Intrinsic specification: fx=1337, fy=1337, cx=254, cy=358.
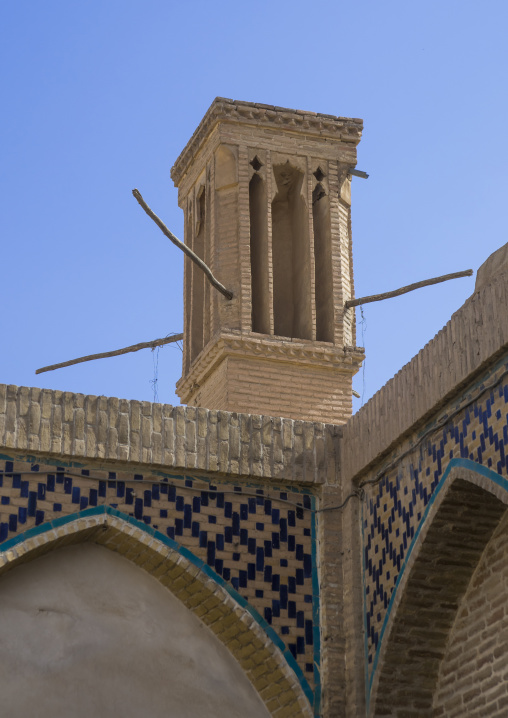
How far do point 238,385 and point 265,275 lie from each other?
1061mm

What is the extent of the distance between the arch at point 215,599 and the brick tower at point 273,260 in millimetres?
3534

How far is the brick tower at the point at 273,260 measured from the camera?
32.4 ft

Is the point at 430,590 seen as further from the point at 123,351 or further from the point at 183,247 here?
the point at 123,351

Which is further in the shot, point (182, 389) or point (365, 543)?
point (182, 389)

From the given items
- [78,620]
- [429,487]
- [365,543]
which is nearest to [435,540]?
[429,487]

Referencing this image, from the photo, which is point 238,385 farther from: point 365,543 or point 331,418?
point 365,543

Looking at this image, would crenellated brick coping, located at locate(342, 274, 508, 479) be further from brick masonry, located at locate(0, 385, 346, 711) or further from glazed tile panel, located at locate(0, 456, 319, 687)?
glazed tile panel, located at locate(0, 456, 319, 687)

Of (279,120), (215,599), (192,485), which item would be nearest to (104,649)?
(215,599)

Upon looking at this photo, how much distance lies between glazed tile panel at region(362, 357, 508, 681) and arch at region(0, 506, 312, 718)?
0.40 m

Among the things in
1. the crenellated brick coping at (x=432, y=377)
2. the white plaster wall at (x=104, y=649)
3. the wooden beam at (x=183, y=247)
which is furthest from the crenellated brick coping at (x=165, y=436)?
the wooden beam at (x=183, y=247)

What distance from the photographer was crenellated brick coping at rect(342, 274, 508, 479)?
5430 millimetres

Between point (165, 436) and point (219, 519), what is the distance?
47 cm

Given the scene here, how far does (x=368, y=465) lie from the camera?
6.40 meters

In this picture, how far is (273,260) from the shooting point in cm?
1060
